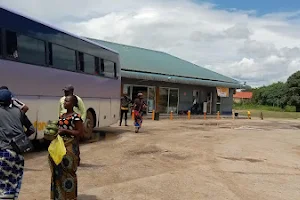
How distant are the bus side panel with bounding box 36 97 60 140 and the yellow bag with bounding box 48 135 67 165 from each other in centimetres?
587

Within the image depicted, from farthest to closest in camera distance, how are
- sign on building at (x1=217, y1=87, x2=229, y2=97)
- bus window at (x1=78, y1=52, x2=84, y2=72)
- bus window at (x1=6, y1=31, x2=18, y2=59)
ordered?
sign on building at (x1=217, y1=87, x2=229, y2=97), bus window at (x1=78, y1=52, x2=84, y2=72), bus window at (x1=6, y1=31, x2=18, y2=59)

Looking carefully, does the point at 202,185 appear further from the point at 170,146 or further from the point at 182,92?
the point at 182,92

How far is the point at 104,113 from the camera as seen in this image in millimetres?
15711

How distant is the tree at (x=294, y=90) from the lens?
66.2 meters

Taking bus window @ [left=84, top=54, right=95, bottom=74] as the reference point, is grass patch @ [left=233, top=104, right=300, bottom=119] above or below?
below

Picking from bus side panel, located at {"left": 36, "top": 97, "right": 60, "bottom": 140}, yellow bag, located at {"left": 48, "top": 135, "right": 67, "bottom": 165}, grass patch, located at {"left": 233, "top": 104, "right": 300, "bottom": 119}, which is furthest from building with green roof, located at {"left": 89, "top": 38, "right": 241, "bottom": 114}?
yellow bag, located at {"left": 48, "top": 135, "right": 67, "bottom": 165}

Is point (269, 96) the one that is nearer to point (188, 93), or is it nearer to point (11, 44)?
point (188, 93)

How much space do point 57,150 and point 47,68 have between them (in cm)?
623

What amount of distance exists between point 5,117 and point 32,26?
632 cm

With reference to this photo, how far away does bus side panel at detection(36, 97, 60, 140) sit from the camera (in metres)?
11.1

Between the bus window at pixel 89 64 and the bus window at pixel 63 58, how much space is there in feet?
2.97

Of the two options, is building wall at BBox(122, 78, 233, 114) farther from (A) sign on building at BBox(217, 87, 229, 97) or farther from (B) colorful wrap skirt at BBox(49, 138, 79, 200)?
(B) colorful wrap skirt at BBox(49, 138, 79, 200)

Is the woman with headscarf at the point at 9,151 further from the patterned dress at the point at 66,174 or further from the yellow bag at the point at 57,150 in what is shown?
the patterned dress at the point at 66,174

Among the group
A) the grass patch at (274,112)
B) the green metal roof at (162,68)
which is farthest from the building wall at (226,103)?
the grass patch at (274,112)
